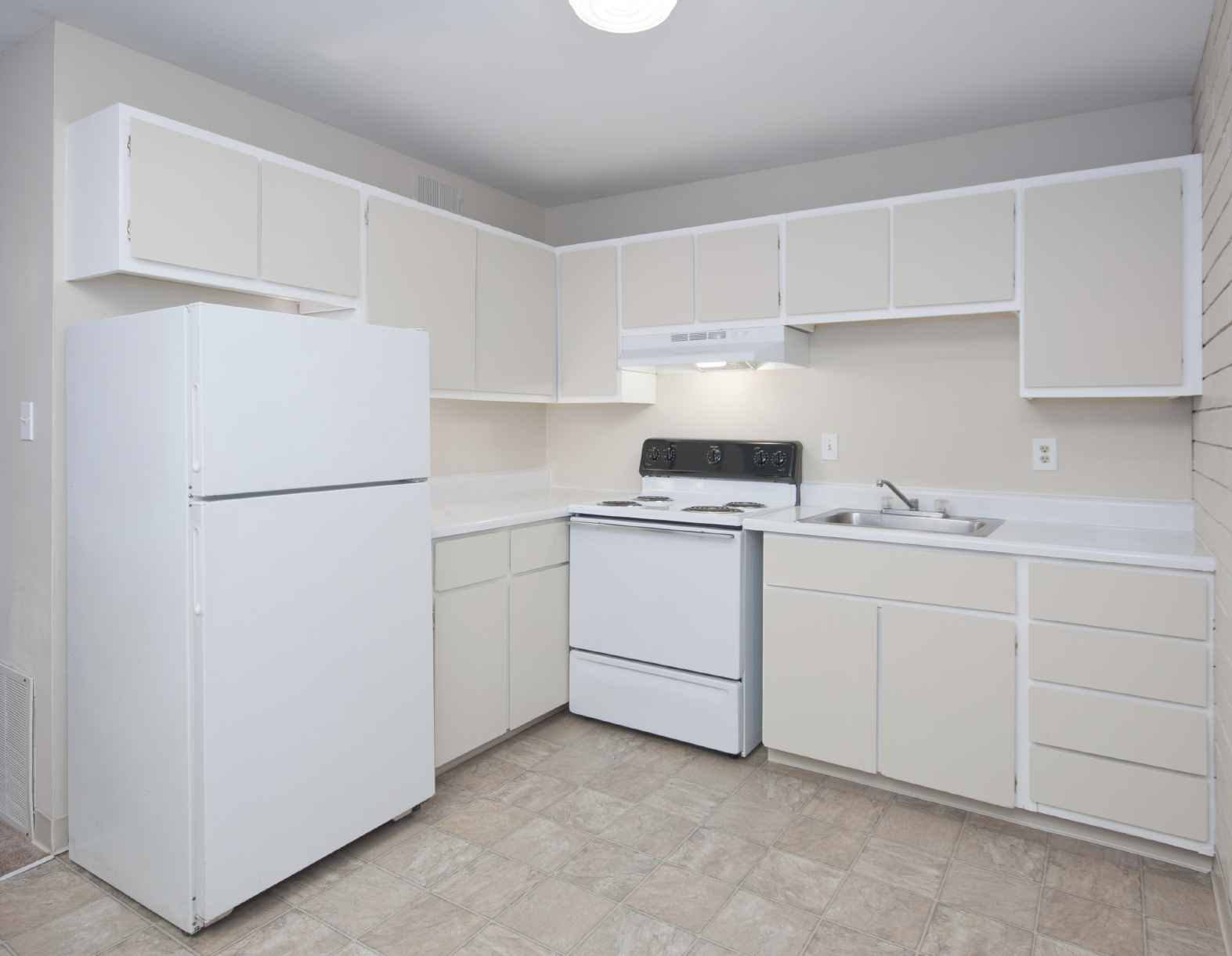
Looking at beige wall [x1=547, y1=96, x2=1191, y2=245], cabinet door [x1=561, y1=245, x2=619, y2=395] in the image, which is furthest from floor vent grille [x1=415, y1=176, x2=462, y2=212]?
beige wall [x1=547, y1=96, x2=1191, y2=245]

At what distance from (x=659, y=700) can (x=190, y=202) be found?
229 cm

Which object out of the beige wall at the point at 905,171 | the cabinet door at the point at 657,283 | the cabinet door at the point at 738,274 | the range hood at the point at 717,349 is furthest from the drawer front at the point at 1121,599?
the cabinet door at the point at 657,283

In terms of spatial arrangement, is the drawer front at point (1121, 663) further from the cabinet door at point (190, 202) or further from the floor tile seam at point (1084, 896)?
the cabinet door at point (190, 202)

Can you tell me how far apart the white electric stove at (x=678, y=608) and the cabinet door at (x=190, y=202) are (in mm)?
1558

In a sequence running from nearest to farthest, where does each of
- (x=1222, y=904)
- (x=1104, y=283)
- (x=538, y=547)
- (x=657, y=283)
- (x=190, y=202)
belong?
1. (x=1222, y=904)
2. (x=190, y=202)
3. (x=1104, y=283)
4. (x=538, y=547)
5. (x=657, y=283)

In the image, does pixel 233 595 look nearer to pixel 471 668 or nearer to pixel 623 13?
pixel 471 668

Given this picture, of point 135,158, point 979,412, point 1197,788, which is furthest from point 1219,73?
point 135,158

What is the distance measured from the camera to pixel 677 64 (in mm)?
2447

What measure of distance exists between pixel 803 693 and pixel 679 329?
60.9 inches

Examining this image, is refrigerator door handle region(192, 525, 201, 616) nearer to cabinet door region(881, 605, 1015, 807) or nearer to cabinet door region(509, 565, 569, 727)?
cabinet door region(509, 565, 569, 727)

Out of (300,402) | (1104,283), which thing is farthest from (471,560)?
(1104,283)

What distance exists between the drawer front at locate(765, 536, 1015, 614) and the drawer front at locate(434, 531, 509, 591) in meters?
0.97

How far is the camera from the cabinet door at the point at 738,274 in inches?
119

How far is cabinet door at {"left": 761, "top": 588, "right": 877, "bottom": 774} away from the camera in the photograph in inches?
101
